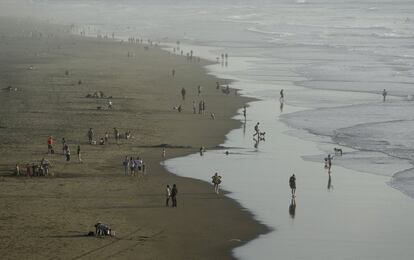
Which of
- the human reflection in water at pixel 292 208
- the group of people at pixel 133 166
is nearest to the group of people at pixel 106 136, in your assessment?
the group of people at pixel 133 166

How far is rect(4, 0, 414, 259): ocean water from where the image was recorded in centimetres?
2336

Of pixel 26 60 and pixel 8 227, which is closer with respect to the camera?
pixel 8 227

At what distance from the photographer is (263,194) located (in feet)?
91.6

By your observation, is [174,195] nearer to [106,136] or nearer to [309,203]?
[309,203]

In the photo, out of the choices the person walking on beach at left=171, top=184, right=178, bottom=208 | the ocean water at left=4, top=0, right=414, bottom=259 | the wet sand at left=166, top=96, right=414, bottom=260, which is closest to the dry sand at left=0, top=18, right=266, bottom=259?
the person walking on beach at left=171, top=184, right=178, bottom=208

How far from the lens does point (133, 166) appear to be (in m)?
30.5

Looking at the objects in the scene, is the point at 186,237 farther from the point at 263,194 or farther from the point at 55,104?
the point at 55,104

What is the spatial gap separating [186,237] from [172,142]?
1452 cm

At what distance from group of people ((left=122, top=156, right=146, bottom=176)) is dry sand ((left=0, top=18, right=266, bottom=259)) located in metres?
0.44

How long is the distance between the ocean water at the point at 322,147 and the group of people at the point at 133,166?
4.56ft

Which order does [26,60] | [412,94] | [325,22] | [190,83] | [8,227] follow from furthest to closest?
1. [325,22]
2. [26,60]
3. [190,83]
4. [412,94]
5. [8,227]

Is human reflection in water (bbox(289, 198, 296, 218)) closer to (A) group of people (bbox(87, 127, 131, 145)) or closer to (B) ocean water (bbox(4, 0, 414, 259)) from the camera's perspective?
(B) ocean water (bbox(4, 0, 414, 259))

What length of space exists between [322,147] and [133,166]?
385 inches

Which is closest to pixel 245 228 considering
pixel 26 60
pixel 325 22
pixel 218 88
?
pixel 218 88
